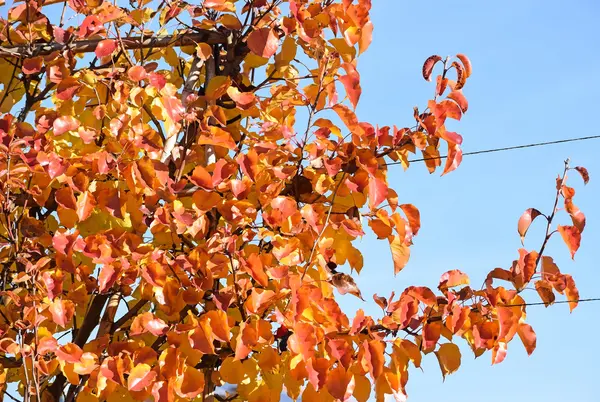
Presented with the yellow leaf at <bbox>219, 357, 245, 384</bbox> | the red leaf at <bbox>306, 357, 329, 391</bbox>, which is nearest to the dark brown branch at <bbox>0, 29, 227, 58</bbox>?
the yellow leaf at <bbox>219, 357, 245, 384</bbox>

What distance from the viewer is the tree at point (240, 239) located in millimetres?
1944

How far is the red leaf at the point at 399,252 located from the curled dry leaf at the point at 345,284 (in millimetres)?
133

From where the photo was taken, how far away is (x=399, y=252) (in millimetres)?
2127

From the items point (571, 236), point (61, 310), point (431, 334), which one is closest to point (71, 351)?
point (61, 310)

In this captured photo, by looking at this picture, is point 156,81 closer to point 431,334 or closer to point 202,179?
point 202,179

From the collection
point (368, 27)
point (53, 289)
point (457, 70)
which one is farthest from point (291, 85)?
point (53, 289)

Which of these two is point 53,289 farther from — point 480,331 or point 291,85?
point 480,331

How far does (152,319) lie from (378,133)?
0.78m

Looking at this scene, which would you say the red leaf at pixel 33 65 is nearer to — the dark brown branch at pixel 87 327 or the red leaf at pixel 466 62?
the dark brown branch at pixel 87 327

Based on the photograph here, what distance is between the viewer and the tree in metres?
1.94

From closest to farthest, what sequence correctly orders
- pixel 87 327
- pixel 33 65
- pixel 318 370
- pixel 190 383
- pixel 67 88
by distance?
pixel 318 370 < pixel 190 383 < pixel 67 88 < pixel 33 65 < pixel 87 327

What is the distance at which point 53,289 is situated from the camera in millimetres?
2125

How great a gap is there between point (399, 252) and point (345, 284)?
18 cm

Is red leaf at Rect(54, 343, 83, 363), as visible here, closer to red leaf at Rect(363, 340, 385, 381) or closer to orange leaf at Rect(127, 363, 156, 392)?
orange leaf at Rect(127, 363, 156, 392)
